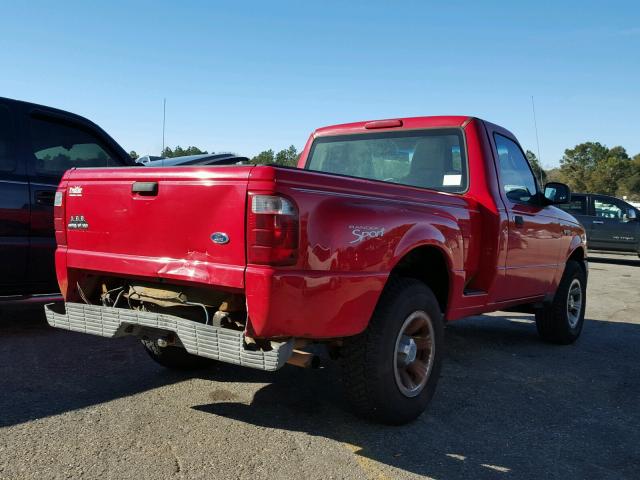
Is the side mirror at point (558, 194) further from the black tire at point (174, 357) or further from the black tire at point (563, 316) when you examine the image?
the black tire at point (174, 357)

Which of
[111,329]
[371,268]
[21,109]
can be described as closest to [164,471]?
[111,329]

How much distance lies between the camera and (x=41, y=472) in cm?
277

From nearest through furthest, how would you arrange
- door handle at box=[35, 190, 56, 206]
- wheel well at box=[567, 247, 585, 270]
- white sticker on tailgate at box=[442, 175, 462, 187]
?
1. white sticker on tailgate at box=[442, 175, 462, 187]
2. door handle at box=[35, 190, 56, 206]
3. wheel well at box=[567, 247, 585, 270]

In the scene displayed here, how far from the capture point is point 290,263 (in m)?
2.82

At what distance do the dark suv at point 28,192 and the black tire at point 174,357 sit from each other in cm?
163

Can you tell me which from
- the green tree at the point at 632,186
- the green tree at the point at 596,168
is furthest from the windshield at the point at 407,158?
the green tree at the point at 632,186

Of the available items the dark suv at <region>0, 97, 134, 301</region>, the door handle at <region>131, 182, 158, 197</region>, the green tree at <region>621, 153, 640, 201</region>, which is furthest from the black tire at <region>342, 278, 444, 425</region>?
the green tree at <region>621, 153, 640, 201</region>

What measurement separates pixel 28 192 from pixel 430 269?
11.7 ft

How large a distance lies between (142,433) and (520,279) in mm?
3252

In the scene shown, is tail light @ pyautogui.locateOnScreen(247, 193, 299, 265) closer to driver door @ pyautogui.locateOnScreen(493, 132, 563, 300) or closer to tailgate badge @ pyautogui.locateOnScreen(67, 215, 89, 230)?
tailgate badge @ pyautogui.locateOnScreen(67, 215, 89, 230)

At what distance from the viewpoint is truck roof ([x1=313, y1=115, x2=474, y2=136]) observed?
15.7 ft

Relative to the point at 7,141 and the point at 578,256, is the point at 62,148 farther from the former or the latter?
the point at 578,256

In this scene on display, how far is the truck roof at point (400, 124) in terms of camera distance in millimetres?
4785

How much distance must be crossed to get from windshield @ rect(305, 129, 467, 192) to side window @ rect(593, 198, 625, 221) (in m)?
13.5
